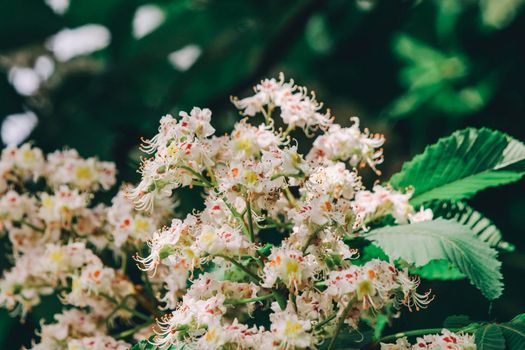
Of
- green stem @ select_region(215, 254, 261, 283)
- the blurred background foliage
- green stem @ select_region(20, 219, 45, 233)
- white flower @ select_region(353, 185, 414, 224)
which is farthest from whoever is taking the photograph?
the blurred background foliage

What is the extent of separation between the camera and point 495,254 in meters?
1.28

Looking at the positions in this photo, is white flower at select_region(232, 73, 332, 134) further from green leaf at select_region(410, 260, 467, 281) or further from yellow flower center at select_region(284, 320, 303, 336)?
yellow flower center at select_region(284, 320, 303, 336)

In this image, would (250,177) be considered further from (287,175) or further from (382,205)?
(382,205)

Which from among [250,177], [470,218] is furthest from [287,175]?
[470,218]

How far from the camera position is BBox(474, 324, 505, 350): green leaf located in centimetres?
116

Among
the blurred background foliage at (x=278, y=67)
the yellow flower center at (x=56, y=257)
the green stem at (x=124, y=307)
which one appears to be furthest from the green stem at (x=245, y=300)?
the blurred background foliage at (x=278, y=67)

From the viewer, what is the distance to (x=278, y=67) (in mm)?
3096

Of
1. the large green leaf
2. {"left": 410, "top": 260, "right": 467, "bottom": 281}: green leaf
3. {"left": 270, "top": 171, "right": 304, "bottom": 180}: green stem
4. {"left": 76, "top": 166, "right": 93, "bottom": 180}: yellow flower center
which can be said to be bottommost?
the large green leaf

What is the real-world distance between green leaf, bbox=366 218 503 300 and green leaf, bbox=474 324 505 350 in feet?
0.17

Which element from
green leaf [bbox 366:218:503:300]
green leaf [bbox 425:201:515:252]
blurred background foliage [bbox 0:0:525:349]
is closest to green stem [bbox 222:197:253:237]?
green leaf [bbox 366:218:503:300]

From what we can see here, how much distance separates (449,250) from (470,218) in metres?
0.34

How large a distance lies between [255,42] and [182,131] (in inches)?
65.2

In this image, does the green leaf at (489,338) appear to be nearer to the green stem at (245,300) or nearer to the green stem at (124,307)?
the green stem at (245,300)

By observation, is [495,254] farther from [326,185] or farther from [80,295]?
[80,295]
